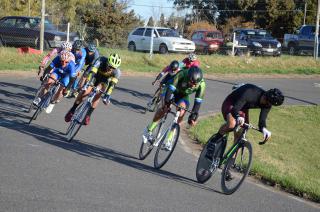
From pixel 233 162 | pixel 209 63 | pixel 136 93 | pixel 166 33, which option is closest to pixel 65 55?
pixel 233 162

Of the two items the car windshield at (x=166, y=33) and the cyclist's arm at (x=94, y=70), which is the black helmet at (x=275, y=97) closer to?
the cyclist's arm at (x=94, y=70)

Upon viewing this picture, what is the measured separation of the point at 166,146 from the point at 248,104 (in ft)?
5.04

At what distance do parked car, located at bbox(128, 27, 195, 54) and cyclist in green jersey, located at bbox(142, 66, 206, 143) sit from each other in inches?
823

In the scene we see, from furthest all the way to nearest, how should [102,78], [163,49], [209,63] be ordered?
1. [163,49]
2. [209,63]
3. [102,78]

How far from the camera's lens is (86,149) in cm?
1060

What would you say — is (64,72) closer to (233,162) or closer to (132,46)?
(233,162)

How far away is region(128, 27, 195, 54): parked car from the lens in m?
31.5

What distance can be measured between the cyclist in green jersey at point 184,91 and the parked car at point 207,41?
27.7m

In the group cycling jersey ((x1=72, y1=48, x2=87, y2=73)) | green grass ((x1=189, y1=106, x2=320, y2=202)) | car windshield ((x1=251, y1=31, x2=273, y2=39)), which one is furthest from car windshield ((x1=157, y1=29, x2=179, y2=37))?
cycling jersey ((x1=72, y1=48, x2=87, y2=73))

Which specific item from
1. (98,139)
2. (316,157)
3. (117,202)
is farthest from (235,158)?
(316,157)

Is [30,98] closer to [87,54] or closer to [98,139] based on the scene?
[87,54]

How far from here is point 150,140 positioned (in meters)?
10.2

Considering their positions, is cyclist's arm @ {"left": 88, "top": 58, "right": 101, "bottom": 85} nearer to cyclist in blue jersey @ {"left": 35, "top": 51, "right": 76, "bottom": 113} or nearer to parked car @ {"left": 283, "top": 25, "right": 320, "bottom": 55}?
cyclist in blue jersey @ {"left": 35, "top": 51, "right": 76, "bottom": 113}

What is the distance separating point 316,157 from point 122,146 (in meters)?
6.09
